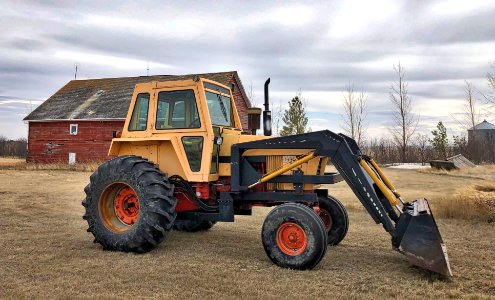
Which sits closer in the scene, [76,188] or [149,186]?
[149,186]

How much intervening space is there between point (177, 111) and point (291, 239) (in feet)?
9.06

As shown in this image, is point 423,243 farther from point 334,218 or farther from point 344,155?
point 334,218

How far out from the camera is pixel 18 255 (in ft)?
21.2

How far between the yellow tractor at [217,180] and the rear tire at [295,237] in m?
0.01

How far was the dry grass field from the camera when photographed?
4.98 m

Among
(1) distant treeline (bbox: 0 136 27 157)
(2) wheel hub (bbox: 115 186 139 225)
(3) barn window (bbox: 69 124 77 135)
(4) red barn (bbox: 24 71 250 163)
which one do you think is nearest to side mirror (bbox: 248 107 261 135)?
(2) wheel hub (bbox: 115 186 139 225)

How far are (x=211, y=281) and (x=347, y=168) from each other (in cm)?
245

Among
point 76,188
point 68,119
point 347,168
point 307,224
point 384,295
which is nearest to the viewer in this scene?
point 384,295

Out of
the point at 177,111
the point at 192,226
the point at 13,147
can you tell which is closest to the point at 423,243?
the point at 177,111

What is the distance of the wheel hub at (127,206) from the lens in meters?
7.20

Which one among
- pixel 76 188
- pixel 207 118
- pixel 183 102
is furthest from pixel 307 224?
pixel 76 188

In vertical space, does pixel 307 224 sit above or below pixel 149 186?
below

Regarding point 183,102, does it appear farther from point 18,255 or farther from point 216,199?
point 18,255

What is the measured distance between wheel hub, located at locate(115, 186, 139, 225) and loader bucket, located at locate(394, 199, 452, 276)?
3.99 metres
